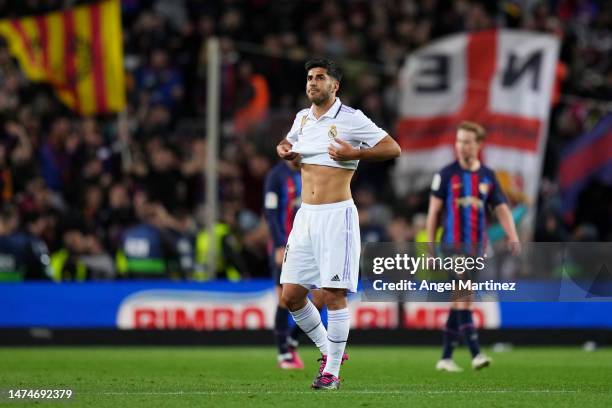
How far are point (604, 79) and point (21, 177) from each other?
9659 mm

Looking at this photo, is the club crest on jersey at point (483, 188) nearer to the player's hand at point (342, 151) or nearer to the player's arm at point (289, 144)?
the player's arm at point (289, 144)

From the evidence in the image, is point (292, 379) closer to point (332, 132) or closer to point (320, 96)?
point (332, 132)

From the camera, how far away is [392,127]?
22641 millimetres

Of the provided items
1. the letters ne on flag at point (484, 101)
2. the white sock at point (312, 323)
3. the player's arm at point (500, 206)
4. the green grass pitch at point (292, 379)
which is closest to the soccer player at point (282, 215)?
the green grass pitch at point (292, 379)

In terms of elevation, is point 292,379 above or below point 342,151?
below

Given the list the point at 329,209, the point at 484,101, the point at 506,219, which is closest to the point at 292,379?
the point at 329,209

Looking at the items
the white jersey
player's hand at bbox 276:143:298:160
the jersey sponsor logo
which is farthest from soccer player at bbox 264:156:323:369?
the white jersey

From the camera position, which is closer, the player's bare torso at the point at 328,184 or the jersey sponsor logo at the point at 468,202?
the player's bare torso at the point at 328,184

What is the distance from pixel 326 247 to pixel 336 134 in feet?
2.73

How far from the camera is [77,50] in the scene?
19.8 m

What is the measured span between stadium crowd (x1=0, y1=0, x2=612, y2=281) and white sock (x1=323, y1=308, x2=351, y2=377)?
26.8 ft

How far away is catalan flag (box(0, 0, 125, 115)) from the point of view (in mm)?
19625

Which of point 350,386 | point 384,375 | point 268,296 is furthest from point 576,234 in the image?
point 350,386

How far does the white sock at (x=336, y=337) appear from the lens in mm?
9906
